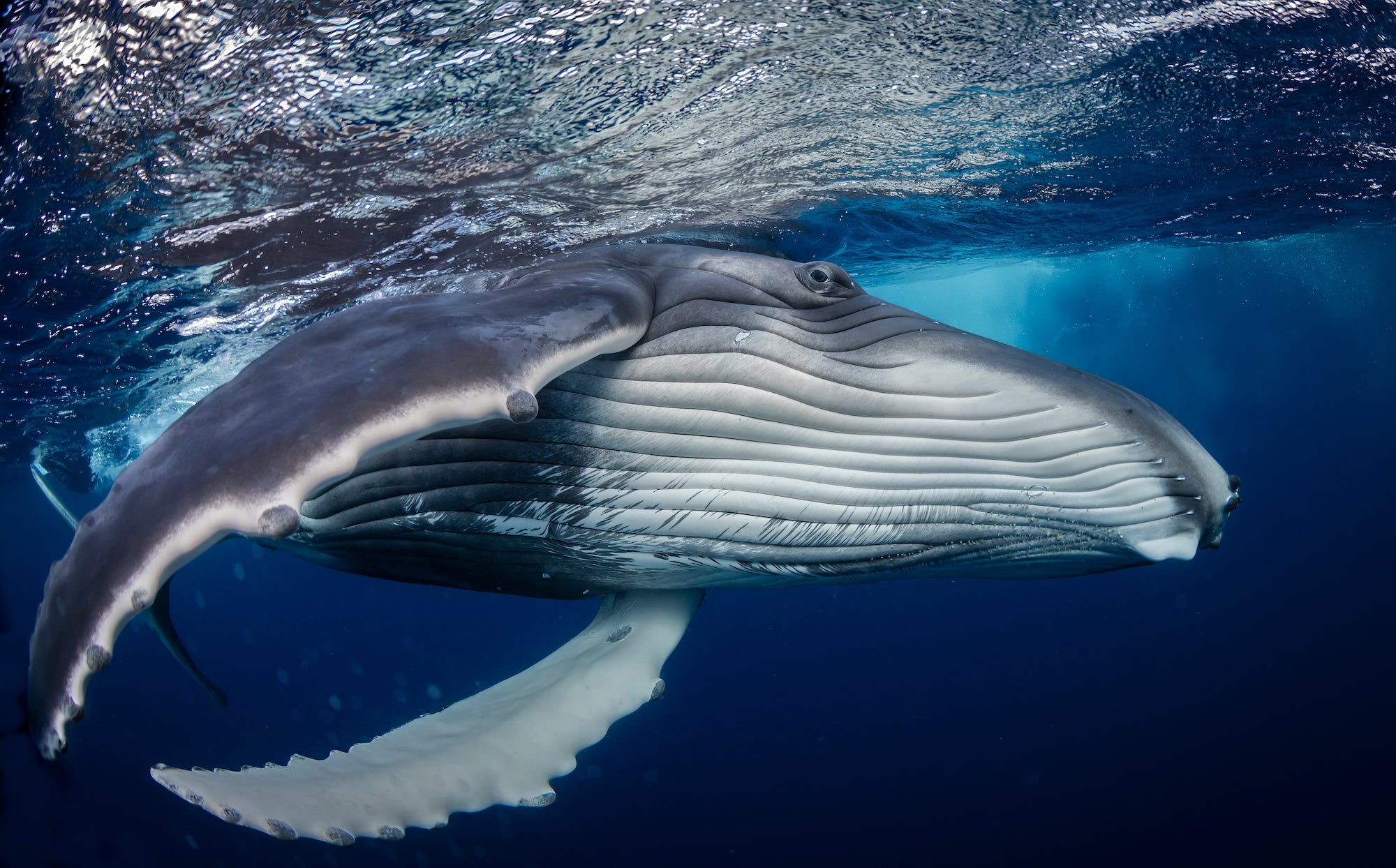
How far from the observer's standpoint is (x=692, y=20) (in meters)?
5.36

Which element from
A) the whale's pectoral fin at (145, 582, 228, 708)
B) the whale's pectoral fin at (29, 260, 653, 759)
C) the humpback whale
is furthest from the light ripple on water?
the whale's pectoral fin at (145, 582, 228, 708)

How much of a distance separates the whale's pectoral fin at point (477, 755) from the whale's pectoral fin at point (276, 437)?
1276 mm

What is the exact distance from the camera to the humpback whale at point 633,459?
87.2 inches

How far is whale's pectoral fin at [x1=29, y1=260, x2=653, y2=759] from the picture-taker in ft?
6.07

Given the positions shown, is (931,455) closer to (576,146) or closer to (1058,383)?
(1058,383)

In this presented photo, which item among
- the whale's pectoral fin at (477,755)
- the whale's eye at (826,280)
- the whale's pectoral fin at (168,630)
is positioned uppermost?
the whale's eye at (826,280)

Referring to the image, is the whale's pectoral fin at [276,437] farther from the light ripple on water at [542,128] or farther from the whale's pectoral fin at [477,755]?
the light ripple on water at [542,128]

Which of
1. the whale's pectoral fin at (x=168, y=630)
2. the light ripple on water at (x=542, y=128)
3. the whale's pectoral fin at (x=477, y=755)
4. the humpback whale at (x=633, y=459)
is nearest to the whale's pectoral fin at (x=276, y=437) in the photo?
the humpback whale at (x=633, y=459)

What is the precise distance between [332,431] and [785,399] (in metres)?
1.99

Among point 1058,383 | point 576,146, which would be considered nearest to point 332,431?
point 1058,383

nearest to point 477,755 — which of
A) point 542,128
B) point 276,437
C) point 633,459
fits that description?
point 633,459

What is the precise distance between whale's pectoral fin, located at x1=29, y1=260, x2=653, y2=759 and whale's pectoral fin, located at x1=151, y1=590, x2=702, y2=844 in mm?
1276

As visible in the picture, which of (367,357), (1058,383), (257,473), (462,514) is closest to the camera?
(257,473)

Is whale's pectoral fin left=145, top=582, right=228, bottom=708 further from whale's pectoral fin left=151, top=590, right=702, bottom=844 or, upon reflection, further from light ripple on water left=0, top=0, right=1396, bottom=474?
light ripple on water left=0, top=0, right=1396, bottom=474
